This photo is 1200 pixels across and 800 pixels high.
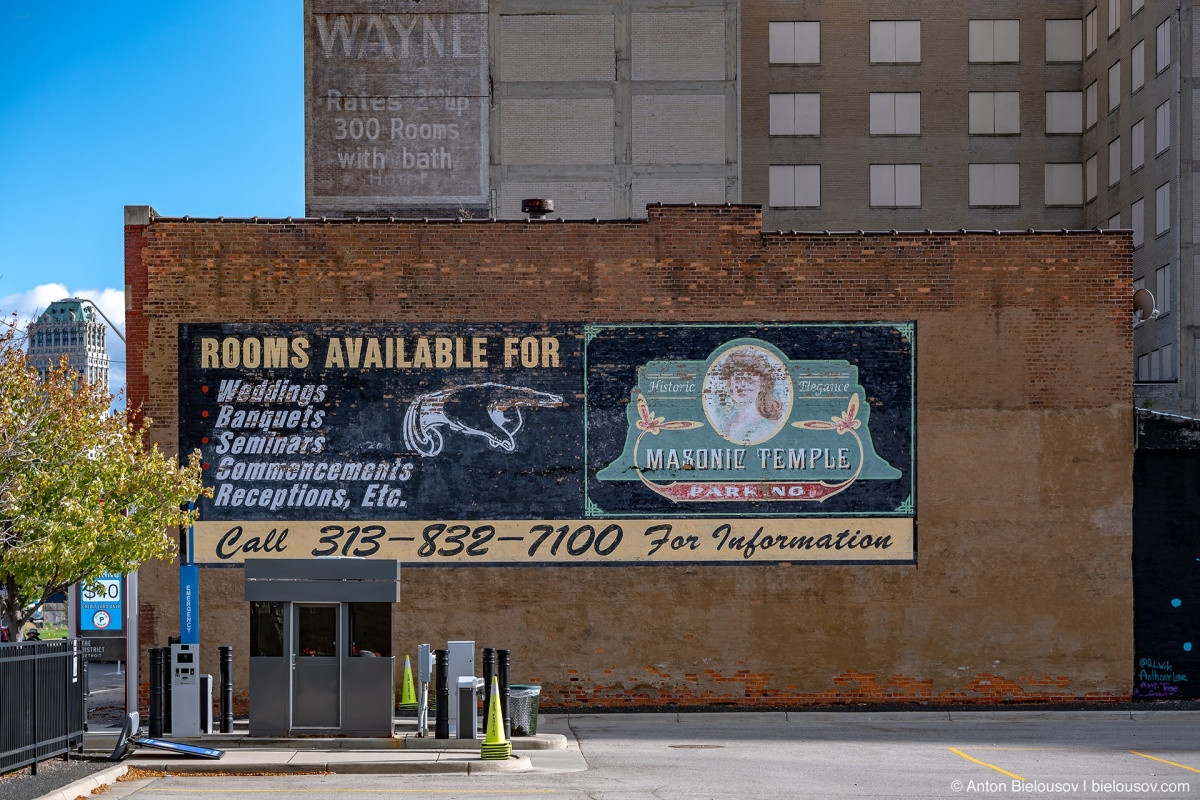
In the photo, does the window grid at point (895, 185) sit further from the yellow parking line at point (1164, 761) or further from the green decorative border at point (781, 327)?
the yellow parking line at point (1164, 761)

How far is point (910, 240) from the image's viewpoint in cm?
2472

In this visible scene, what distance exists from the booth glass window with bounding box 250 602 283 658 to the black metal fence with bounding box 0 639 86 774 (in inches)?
104

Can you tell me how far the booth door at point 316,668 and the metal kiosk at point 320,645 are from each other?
0.01 meters

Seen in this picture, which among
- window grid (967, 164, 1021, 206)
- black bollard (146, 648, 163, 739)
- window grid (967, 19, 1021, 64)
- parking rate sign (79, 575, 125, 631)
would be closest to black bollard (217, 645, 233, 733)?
black bollard (146, 648, 163, 739)

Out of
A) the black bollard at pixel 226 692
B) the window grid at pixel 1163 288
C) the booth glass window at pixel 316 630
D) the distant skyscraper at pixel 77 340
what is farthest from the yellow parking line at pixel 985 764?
the window grid at pixel 1163 288

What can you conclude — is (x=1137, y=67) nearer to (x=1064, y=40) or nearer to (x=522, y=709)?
(x=1064, y=40)

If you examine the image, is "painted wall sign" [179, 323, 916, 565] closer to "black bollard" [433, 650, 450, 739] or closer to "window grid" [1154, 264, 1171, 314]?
"black bollard" [433, 650, 450, 739]

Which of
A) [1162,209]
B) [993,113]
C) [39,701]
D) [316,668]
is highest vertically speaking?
[993,113]

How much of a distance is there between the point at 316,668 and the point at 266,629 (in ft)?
2.97

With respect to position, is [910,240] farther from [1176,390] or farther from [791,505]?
[1176,390]

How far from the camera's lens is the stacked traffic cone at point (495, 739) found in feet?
59.0

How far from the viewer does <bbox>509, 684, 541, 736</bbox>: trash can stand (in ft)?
64.6

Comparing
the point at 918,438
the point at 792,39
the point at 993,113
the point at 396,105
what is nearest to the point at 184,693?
the point at 918,438

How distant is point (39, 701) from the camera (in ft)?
53.9
